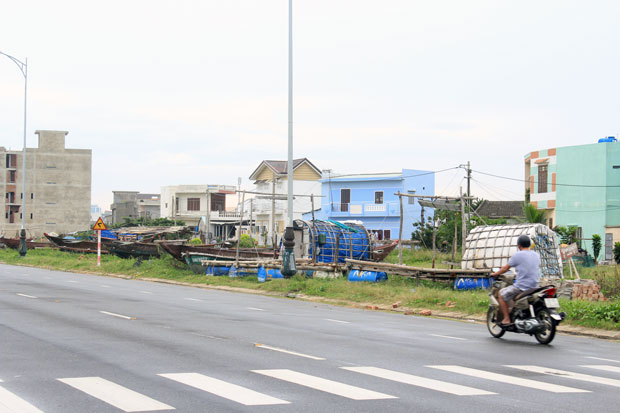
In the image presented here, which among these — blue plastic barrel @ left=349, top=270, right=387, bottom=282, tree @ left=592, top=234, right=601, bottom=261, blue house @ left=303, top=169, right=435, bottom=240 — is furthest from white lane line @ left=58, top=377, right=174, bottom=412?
blue house @ left=303, top=169, right=435, bottom=240

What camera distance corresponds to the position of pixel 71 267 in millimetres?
41344

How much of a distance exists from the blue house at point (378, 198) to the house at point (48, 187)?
4787 cm

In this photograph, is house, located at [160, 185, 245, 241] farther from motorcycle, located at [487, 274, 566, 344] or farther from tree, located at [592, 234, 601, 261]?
motorcycle, located at [487, 274, 566, 344]

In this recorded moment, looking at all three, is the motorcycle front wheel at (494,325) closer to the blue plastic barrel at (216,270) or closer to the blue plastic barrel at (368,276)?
the blue plastic barrel at (368,276)

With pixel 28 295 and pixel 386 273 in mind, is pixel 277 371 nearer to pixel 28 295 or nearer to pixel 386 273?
pixel 28 295

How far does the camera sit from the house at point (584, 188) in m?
42.6

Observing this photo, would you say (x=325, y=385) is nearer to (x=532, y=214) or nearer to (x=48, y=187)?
(x=532, y=214)

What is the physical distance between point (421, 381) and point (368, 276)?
1638 centimetres

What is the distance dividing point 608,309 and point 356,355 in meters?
7.61

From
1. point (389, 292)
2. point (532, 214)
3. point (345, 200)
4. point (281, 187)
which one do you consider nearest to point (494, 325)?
point (389, 292)

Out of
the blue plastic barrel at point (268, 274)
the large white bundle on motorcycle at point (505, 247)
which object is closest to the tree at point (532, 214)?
the large white bundle on motorcycle at point (505, 247)

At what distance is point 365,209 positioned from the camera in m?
65.8

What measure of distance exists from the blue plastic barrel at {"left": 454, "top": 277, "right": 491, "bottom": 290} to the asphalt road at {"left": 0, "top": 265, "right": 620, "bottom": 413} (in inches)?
207

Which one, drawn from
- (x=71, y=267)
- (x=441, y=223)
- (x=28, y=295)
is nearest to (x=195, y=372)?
(x=28, y=295)
